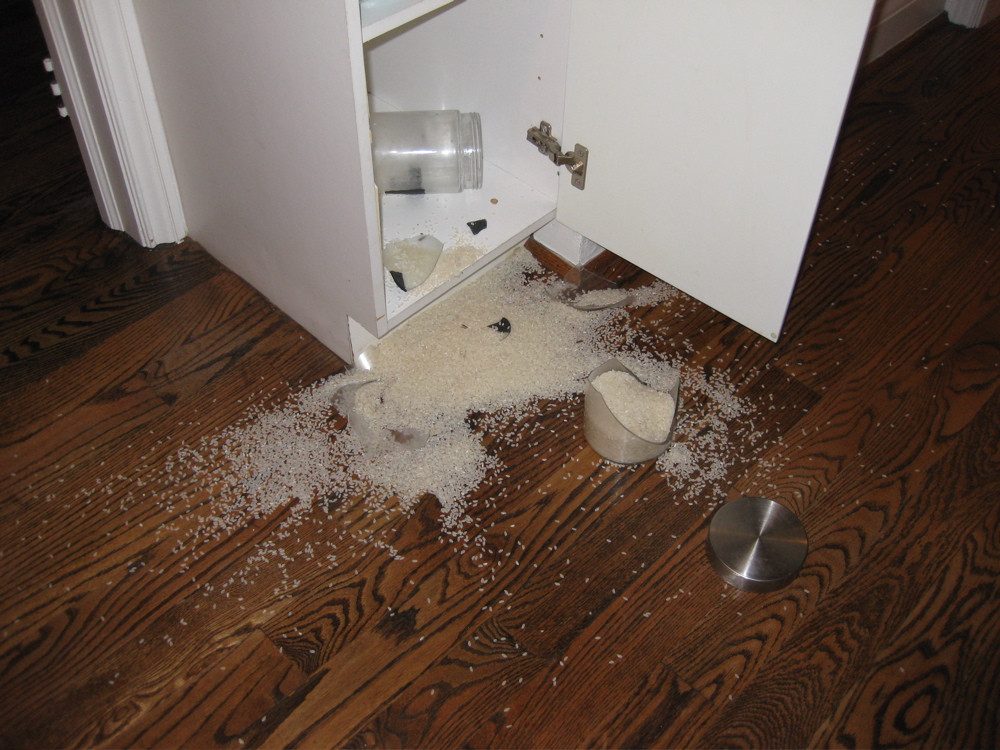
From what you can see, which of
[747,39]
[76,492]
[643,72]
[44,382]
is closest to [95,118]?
[44,382]

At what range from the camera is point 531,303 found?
136 centimetres

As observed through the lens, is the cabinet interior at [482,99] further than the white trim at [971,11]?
No

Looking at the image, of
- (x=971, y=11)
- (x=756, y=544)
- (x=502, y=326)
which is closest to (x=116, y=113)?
(x=502, y=326)

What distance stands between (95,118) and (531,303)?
2.33 ft

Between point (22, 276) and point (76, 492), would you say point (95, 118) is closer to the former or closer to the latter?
point (22, 276)

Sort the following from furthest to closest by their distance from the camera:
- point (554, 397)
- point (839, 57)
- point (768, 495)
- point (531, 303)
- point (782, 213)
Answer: point (531, 303), point (554, 397), point (768, 495), point (782, 213), point (839, 57)

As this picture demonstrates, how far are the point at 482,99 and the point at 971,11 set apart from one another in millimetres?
1295

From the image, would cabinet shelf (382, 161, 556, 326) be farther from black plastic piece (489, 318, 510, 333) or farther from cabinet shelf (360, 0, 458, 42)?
cabinet shelf (360, 0, 458, 42)

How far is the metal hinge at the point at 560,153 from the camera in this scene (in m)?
1.23

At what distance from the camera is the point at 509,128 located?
1.35m

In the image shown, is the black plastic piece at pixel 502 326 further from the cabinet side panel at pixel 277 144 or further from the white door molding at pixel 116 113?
the white door molding at pixel 116 113

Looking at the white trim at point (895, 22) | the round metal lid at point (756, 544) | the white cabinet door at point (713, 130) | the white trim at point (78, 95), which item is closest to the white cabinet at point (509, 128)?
the white cabinet door at point (713, 130)

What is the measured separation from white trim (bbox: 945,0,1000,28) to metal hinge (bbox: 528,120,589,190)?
4.17ft

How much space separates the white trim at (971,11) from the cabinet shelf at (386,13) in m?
1.50
